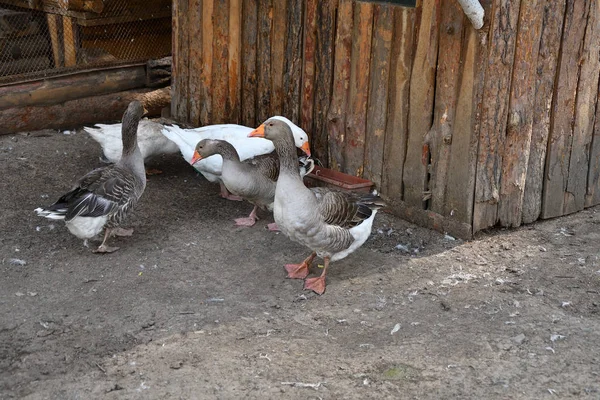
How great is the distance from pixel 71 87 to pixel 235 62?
7.74 feet

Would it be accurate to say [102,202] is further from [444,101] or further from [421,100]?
[444,101]

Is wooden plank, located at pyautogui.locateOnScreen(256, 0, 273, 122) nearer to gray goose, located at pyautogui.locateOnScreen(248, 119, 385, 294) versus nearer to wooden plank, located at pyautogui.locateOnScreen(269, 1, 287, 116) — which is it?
wooden plank, located at pyautogui.locateOnScreen(269, 1, 287, 116)

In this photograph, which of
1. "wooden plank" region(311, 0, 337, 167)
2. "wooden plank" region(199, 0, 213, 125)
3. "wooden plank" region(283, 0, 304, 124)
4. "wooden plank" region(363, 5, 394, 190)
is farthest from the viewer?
"wooden plank" region(199, 0, 213, 125)

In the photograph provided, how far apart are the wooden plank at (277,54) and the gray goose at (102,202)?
1872 millimetres

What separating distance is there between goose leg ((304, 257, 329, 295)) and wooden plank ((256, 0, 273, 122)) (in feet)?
8.99

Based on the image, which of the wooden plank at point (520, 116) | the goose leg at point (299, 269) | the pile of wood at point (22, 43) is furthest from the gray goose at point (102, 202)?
the pile of wood at point (22, 43)

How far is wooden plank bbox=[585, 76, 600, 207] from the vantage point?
24.7ft

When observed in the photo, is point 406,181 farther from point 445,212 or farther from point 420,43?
point 420,43

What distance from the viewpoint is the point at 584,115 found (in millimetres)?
7375

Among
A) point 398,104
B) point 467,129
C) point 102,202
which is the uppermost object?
point 398,104

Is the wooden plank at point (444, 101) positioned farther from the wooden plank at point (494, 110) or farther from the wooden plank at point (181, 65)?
the wooden plank at point (181, 65)

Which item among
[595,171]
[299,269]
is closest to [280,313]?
[299,269]

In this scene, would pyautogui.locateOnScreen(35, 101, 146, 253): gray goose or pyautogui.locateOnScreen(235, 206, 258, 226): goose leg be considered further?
pyautogui.locateOnScreen(235, 206, 258, 226): goose leg

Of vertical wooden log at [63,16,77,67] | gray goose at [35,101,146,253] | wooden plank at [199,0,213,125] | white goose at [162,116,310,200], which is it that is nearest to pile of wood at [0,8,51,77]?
vertical wooden log at [63,16,77,67]
